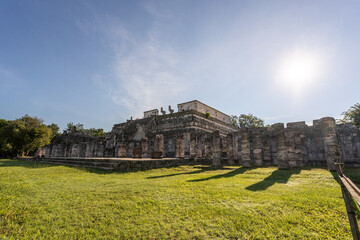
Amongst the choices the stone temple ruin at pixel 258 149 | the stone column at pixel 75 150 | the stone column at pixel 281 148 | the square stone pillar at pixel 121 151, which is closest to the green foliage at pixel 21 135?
the stone temple ruin at pixel 258 149

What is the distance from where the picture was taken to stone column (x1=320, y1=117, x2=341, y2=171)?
30.0ft

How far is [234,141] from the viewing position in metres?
14.7

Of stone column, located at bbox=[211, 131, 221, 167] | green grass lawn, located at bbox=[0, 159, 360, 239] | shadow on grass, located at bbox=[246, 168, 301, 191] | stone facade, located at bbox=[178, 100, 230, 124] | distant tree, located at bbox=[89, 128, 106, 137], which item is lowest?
green grass lawn, located at bbox=[0, 159, 360, 239]

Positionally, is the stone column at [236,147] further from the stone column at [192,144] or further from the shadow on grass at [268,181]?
the shadow on grass at [268,181]

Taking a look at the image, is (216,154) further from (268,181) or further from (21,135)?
(21,135)

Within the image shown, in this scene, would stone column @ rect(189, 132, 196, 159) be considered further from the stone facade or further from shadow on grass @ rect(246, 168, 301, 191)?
the stone facade

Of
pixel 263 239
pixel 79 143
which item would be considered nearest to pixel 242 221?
pixel 263 239

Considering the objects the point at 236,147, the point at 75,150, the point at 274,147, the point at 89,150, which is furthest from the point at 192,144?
the point at 75,150

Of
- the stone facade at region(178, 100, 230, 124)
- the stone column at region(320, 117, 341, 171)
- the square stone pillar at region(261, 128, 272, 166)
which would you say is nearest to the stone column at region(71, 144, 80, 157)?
the square stone pillar at region(261, 128, 272, 166)

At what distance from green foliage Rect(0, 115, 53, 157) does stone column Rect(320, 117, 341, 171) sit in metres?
32.0

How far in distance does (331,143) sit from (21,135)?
3328cm

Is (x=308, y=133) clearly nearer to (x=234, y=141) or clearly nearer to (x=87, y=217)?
(x=234, y=141)

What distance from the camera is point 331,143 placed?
935cm

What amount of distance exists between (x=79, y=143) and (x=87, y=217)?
20.4 m
